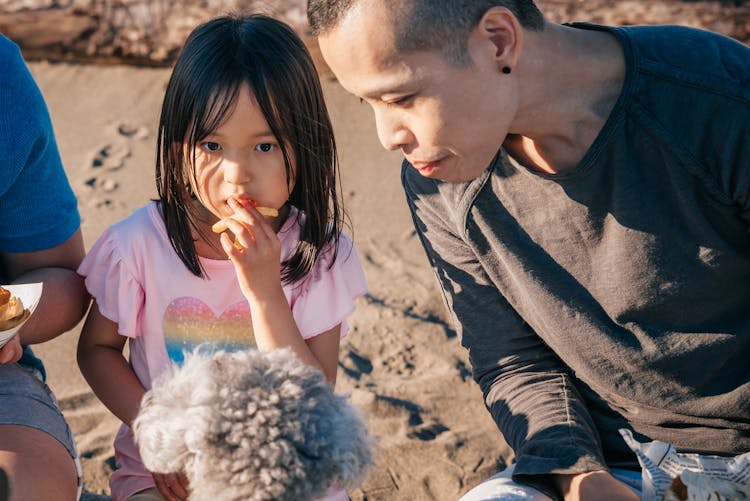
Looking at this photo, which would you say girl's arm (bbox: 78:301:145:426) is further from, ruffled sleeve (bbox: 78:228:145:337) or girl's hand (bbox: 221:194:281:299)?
girl's hand (bbox: 221:194:281:299)

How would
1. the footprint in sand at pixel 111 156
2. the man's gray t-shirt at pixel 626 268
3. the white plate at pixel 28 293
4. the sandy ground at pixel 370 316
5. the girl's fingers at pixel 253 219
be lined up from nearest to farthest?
the man's gray t-shirt at pixel 626 268
the white plate at pixel 28 293
the girl's fingers at pixel 253 219
the sandy ground at pixel 370 316
the footprint in sand at pixel 111 156

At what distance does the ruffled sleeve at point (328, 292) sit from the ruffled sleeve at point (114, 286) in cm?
47

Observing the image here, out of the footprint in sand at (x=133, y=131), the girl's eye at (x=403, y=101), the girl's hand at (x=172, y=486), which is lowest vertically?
the footprint in sand at (x=133, y=131)

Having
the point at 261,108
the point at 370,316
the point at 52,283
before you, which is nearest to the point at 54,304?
the point at 52,283

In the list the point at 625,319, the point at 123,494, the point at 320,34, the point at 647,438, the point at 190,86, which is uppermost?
the point at 320,34

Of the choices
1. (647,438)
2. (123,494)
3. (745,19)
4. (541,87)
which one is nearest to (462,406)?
(647,438)

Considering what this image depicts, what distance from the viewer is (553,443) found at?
A: 2.36 meters

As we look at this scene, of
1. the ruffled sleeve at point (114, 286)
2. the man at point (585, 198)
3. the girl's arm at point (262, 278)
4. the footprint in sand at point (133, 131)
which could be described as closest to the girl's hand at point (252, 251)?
the girl's arm at point (262, 278)

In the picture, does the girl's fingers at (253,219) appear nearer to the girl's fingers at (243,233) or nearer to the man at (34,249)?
the girl's fingers at (243,233)

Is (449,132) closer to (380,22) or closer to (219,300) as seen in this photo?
(380,22)

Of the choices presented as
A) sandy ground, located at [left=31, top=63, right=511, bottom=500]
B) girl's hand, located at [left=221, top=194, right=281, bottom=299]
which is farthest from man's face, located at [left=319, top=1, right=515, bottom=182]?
sandy ground, located at [left=31, top=63, right=511, bottom=500]

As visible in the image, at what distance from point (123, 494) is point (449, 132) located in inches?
54.5

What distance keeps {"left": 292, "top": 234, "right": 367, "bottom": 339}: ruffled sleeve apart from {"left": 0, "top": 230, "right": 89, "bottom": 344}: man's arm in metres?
0.66

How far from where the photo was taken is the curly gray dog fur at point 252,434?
163cm
